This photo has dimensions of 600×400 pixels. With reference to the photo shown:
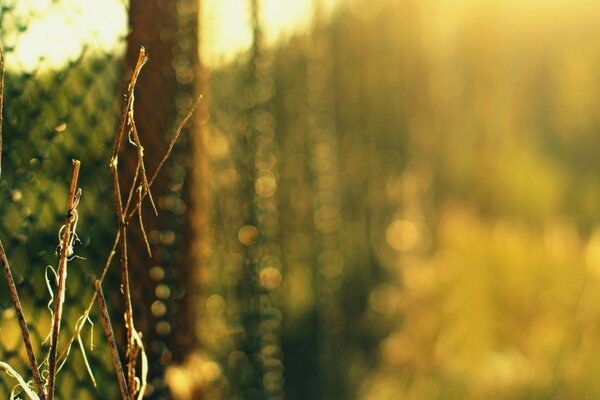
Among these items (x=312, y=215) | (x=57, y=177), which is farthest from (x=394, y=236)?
(x=57, y=177)

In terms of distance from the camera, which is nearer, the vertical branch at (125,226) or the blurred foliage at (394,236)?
the vertical branch at (125,226)

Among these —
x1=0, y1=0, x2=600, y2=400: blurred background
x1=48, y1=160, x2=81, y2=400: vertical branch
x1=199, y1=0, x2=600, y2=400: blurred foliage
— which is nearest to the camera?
x1=48, y1=160, x2=81, y2=400: vertical branch

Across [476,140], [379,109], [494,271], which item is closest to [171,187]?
[379,109]

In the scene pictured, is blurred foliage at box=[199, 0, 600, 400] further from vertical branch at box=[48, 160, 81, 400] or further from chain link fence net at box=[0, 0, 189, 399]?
vertical branch at box=[48, 160, 81, 400]

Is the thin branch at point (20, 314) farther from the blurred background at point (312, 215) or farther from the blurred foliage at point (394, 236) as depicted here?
the blurred foliage at point (394, 236)

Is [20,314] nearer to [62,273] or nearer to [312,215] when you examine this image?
[62,273]

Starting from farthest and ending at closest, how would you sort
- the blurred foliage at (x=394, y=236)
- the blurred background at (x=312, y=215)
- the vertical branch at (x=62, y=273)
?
the blurred foliage at (x=394, y=236) → the blurred background at (x=312, y=215) → the vertical branch at (x=62, y=273)

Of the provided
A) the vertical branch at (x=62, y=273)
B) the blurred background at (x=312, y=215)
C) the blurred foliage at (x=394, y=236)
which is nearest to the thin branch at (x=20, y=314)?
the vertical branch at (x=62, y=273)

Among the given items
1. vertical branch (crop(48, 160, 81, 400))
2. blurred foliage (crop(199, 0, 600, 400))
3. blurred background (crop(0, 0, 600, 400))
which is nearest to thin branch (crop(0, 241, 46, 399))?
vertical branch (crop(48, 160, 81, 400))
